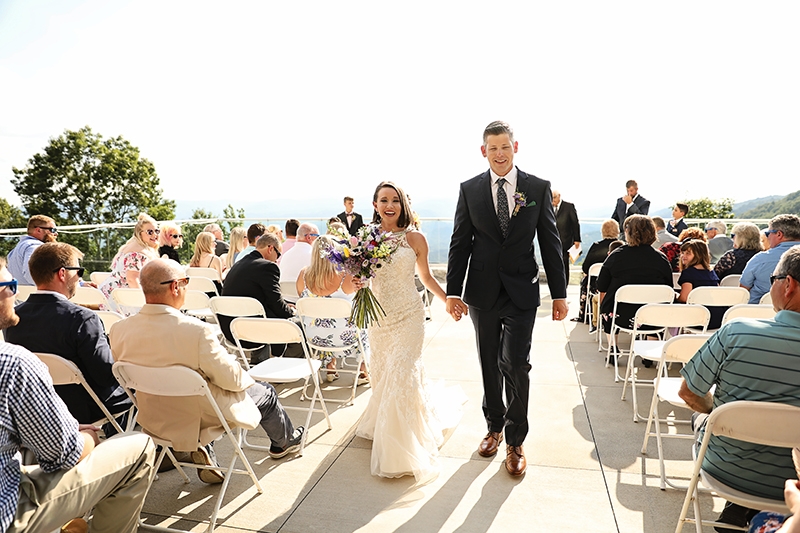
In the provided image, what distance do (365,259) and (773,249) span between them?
3984mm

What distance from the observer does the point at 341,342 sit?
4469 millimetres

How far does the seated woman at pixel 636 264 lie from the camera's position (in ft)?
16.8

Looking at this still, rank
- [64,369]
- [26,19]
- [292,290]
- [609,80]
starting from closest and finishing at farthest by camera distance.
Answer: [64,369] → [292,290] → [26,19] → [609,80]

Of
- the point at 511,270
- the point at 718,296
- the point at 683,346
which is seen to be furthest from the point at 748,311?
the point at 511,270

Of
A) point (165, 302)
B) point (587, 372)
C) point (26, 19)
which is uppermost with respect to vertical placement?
point (26, 19)

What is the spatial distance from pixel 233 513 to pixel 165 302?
130 cm

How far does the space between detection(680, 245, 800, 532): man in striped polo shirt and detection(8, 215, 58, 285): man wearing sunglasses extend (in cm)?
702

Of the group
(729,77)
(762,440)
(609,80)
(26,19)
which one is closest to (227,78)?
(26,19)

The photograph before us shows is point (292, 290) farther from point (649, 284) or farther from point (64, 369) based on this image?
Answer: point (649, 284)

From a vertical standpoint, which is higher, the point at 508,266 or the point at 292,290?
the point at 508,266

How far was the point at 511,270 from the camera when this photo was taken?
10.6 ft

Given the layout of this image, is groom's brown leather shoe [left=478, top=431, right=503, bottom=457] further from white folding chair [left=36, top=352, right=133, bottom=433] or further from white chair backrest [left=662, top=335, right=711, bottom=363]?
white folding chair [left=36, top=352, right=133, bottom=433]

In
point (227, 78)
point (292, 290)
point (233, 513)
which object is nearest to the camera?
point (233, 513)

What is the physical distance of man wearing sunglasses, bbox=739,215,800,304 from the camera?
459cm
